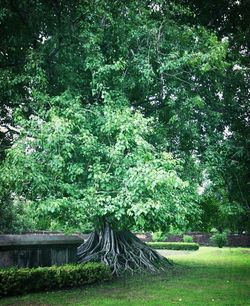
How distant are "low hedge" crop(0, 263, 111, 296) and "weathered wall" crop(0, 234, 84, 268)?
2.76 feet

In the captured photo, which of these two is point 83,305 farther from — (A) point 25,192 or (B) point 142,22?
(B) point 142,22

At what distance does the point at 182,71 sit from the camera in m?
11.8

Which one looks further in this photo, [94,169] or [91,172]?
[91,172]

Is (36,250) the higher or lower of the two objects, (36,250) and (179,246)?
the higher

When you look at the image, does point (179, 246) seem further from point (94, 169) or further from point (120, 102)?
point (94, 169)

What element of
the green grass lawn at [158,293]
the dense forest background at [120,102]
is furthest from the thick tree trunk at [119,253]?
the dense forest background at [120,102]

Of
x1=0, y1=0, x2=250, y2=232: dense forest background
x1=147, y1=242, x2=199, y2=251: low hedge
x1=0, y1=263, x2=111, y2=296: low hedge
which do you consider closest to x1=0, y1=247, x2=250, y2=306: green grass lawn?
x1=0, y1=263, x2=111, y2=296: low hedge

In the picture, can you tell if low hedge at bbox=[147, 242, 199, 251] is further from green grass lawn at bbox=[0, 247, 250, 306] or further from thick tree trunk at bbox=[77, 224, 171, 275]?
green grass lawn at bbox=[0, 247, 250, 306]

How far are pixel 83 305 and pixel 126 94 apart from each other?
21.1ft

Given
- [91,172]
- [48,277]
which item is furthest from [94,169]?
[48,277]

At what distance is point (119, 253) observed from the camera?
13.9 m

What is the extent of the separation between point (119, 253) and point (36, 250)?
388cm

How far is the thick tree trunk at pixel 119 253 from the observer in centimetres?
1326

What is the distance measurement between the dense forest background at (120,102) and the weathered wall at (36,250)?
82 centimetres
